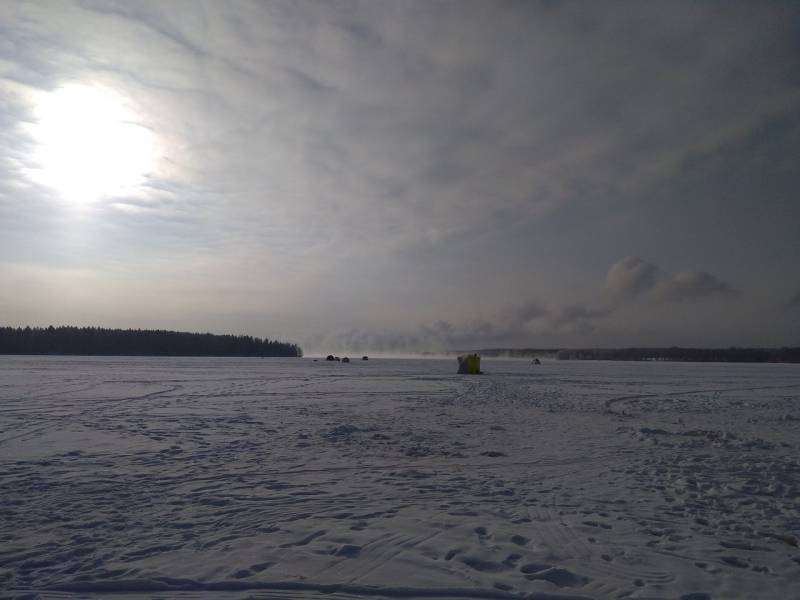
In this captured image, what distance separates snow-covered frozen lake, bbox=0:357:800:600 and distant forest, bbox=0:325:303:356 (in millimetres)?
139387

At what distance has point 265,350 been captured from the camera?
7111 inches

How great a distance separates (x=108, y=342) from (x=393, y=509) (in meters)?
152

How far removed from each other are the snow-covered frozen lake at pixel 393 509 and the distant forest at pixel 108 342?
13939cm

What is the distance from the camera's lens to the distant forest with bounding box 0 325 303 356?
4975 inches

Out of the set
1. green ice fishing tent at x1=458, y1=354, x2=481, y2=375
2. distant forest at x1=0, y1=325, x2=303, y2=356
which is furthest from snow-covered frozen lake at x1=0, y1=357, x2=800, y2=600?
distant forest at x1=0, y1=325, x2=303, y2=356

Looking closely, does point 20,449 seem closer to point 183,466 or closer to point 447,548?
point 183,466

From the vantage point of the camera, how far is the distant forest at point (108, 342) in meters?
126

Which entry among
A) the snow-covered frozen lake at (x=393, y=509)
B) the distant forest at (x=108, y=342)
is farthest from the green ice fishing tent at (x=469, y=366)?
the distant forest at (x=108, y=342)

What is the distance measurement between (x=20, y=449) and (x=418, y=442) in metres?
7.95

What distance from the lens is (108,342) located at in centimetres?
13662

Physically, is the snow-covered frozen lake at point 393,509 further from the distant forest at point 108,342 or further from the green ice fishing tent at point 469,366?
the distant forest at point 108,342

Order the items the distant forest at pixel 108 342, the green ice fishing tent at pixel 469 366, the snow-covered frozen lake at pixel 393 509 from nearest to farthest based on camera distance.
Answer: the snow-covered frozen lake at pixel 393 509
the green ice fishing tent at pixel 469 366
the distant forest at pixel 108 342

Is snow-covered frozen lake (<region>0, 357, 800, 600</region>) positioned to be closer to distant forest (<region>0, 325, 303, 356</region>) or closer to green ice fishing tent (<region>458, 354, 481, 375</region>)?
green ice fishing tent (<region>458, 354, 481, 375</region>)

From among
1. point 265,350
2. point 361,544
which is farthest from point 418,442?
point 265,350
